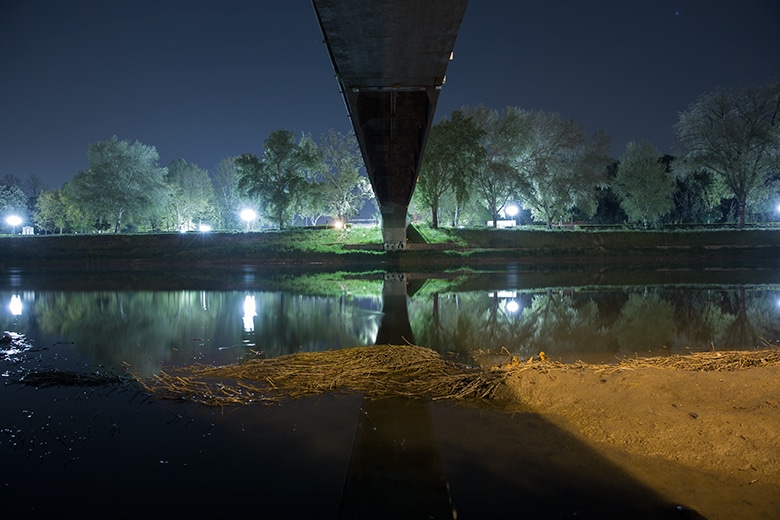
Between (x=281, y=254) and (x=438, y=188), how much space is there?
20322mm

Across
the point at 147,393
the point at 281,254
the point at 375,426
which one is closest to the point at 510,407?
the point at 375,426

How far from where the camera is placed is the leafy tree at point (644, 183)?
70.6m

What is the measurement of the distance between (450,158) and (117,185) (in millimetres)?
45187

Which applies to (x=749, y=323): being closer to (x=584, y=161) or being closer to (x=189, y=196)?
(x=584, y=161)

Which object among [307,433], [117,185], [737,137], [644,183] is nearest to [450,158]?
[644,183]

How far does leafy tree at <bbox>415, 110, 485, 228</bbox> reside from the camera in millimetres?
60219

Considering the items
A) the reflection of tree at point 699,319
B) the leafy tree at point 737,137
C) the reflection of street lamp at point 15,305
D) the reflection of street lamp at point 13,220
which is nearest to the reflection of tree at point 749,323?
the reflection of tree at point 699,319

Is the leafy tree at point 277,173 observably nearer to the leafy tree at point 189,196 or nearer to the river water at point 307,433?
the leafy tree at point 189,196

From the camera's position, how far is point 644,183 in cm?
7144

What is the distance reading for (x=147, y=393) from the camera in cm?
929

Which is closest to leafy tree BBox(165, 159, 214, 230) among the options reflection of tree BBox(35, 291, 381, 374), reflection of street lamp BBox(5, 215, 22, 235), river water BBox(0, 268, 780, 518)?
reflection of street lamp BBox(5, 215, 22, 235)

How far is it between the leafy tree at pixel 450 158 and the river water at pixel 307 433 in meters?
43.2

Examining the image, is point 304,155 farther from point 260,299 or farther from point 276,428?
point 276,428

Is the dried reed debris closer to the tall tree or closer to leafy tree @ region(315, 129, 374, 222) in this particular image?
leafy tree @ region(315, 129, 374, 222)
